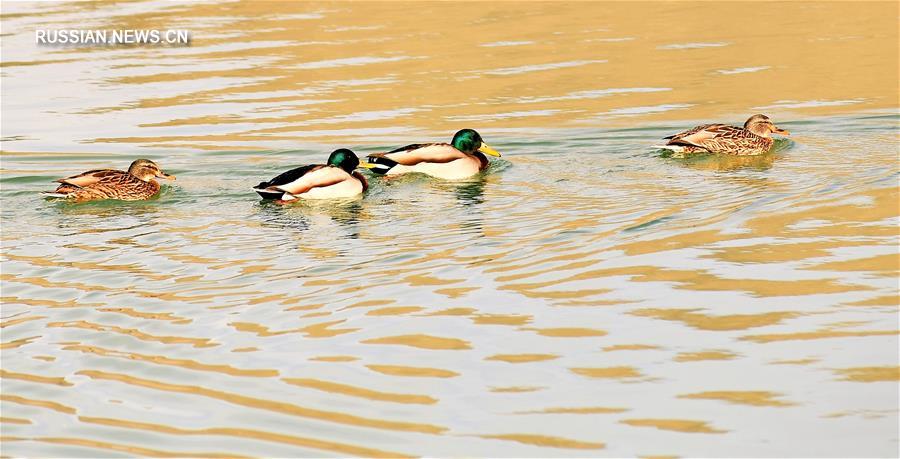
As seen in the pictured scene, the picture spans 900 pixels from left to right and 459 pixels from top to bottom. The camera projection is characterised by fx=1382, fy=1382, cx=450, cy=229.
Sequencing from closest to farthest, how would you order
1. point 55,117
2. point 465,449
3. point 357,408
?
1. point 465,449
2. point 357,408
3. point 55,117

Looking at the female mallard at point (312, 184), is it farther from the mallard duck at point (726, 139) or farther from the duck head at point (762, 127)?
the duck head at point (762, 127)

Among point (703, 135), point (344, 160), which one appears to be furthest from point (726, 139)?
point (344, 160)

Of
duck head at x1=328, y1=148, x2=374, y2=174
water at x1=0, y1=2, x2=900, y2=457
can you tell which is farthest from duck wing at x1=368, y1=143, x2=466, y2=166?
duck head at x1=328, y1=148, x2=374, y2=174

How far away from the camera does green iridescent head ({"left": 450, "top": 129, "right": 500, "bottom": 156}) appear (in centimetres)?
1620

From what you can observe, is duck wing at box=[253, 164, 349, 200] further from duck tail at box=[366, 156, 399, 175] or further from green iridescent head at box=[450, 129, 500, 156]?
green iridescent head at box=[450, 129, 500, 156]

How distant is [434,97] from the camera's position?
21.1 m

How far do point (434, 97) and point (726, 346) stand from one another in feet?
43.5

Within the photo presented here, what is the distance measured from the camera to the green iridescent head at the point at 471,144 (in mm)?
16203

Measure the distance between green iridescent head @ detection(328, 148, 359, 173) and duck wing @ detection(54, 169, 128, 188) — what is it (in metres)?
Answer: 2.25

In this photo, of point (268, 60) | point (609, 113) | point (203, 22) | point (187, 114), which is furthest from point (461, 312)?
point (203, 22)

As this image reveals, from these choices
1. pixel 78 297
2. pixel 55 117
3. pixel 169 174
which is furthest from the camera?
pixel 55 117

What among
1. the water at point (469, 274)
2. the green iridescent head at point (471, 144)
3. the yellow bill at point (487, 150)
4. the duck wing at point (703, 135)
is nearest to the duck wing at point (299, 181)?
the water at point (469, 274)

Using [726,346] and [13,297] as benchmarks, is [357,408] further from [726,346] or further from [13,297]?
[13,297]

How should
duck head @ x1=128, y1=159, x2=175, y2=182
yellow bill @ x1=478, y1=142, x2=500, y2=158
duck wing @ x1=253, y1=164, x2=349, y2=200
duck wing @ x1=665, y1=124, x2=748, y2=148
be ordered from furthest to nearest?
yellow bill @ x1=478, y1=142, x2=500, y2=158
duck wing @ x1=665, y1=124, x2=748, y2=148
duck head @ x1=128, y1=159, x2=175, y2=182
duck wing @ x1=253, y1=164, x2=349, y2=200
